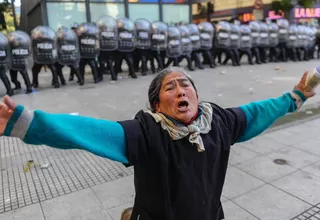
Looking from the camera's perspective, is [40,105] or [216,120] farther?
[40,105]

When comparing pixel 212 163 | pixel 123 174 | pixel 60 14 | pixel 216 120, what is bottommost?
pixel 123 174

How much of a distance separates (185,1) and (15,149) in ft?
50.1

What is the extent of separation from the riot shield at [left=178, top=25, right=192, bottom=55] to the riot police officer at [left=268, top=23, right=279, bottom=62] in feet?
16.9

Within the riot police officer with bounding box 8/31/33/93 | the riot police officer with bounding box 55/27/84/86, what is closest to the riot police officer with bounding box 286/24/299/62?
the riot police officer with bounding box 55/27/84/86

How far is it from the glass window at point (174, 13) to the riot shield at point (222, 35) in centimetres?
476

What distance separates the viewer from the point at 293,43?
15.1 m

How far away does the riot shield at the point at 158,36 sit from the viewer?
1045 centimetres

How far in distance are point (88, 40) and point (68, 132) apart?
322 inches

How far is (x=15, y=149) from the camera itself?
4.21 meters

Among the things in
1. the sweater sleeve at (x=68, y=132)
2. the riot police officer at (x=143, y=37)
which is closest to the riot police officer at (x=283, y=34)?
the riot police officer at (x=143, y=37)

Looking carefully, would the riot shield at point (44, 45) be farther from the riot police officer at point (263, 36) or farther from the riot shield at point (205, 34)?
the riot police officer at point (263, 36)

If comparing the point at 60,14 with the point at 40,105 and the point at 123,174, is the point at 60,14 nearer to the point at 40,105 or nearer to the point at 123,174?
the point at 40,105

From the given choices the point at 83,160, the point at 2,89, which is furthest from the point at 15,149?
the point at 2,89

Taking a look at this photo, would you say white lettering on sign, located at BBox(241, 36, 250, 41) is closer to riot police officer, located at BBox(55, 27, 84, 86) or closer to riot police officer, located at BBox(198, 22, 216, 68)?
riot police officer, located at BBox(198, 22, 216, 68)
